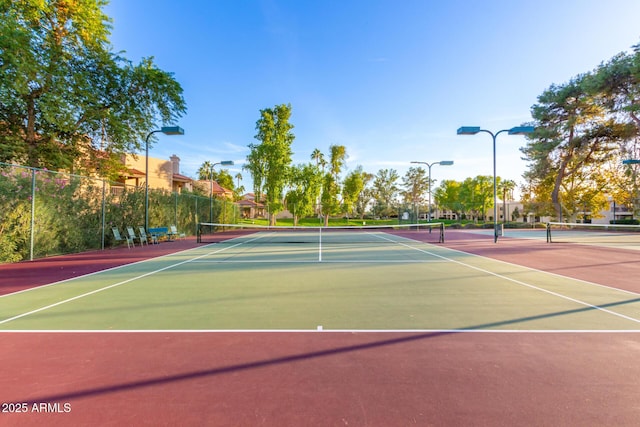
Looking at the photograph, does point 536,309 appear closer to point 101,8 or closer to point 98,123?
point 98,123

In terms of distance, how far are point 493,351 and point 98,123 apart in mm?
19693

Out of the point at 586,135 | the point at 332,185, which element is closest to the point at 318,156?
the point at 332,185

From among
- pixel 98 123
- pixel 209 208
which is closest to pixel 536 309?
pixel 98 123

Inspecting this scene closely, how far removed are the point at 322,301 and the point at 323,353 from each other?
2.17 meters

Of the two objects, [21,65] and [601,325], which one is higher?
[21,65]

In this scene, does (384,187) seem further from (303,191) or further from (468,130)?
(468,130)

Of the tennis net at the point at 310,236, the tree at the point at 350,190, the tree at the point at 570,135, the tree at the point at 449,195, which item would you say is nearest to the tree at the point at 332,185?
the tree at the point at 350,190

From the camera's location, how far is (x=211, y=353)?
3598mm

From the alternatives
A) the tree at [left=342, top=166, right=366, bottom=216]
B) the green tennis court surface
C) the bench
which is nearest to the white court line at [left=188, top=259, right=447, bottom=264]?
the green tennis court surface

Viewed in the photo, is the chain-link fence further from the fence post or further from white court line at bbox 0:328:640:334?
white court line at bbox 0:328:640:334

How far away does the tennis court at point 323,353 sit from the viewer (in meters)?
2.59

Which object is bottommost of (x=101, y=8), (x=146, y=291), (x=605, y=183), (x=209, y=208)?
(x=146, y=291)

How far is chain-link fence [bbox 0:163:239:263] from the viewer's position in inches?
394

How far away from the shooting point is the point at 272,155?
38.0 metres
